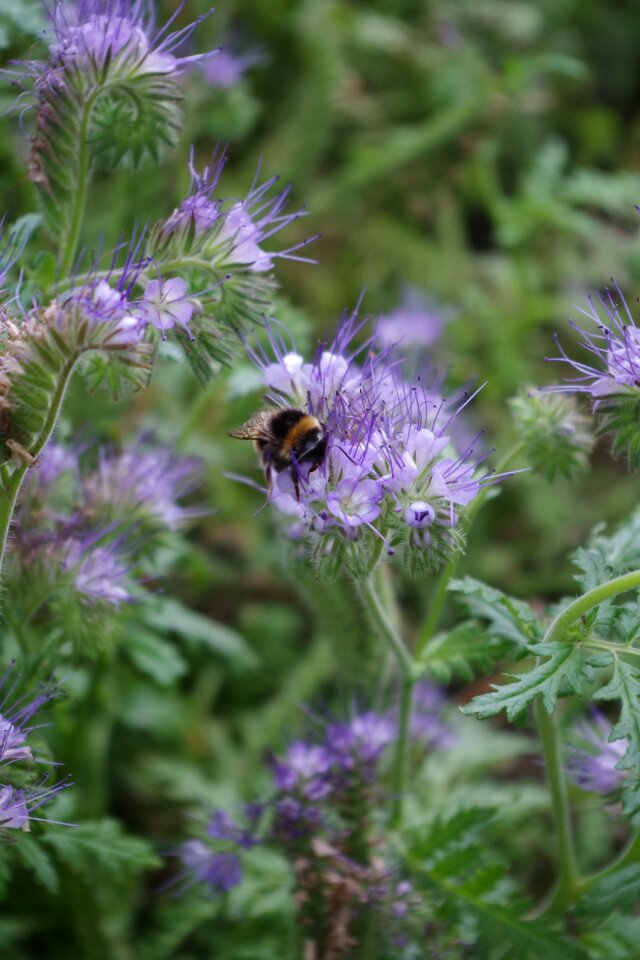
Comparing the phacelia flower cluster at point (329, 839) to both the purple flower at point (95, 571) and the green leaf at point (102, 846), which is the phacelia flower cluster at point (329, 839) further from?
the purple flower at point (95, 571)

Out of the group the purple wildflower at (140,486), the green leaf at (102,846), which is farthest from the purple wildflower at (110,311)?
the green leaf at (102,846)

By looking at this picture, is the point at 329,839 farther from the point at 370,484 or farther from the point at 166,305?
the point at 166,305

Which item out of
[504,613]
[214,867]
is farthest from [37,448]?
[214,867]

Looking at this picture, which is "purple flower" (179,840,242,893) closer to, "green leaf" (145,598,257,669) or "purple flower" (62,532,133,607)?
"green leaf" (145,598,257,669)

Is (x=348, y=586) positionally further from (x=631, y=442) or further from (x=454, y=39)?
(x=454, y=39)

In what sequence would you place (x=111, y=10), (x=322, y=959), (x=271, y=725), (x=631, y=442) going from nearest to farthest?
(x=631, y=442), (x=111, y=10), (x=322, y=959), (x=271, y=725)

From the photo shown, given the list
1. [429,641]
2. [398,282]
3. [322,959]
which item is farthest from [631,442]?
[398,282]
